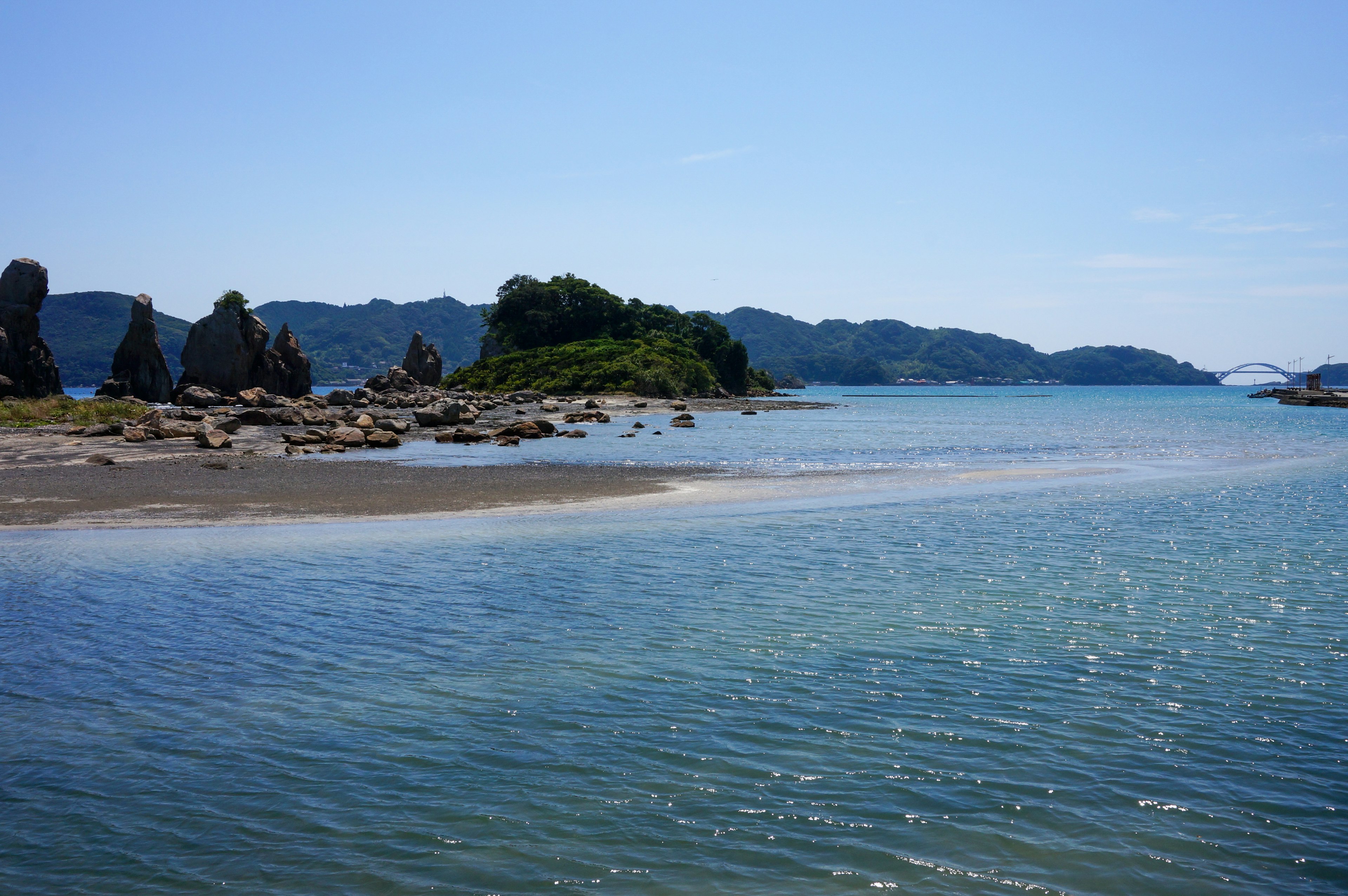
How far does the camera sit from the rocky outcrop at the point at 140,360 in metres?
76.2

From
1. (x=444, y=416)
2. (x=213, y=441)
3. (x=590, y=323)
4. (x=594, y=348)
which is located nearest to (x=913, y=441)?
(x=444, y=416)

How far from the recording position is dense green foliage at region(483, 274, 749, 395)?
459 feet

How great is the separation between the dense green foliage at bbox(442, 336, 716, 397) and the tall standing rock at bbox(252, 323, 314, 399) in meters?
27.4

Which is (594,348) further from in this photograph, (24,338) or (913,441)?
(913,441)

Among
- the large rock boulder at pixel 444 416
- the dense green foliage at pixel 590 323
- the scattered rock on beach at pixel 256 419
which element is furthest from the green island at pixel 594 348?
the scattered rock on beach at pixel 256 419

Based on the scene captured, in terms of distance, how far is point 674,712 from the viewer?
9.41 meters

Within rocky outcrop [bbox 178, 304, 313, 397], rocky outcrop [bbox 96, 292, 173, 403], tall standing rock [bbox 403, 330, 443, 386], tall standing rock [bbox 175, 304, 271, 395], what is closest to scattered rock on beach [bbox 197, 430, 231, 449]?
rocky outcrop [bbox 96, 292, 173, 403]

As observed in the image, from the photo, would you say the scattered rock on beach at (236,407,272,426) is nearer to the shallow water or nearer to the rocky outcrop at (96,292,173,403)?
the shallow water

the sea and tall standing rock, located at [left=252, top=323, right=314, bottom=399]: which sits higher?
tall standing rock, located at [left=252, top=323, right=314, bottom=399]

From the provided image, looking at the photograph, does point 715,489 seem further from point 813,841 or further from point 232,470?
point 813,841

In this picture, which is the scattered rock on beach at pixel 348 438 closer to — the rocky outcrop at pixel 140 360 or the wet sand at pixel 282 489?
the wet sand at pixel 282 489

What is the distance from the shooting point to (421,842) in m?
6.77

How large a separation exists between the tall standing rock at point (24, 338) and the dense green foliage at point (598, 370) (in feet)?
182

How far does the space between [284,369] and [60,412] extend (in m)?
40.5
